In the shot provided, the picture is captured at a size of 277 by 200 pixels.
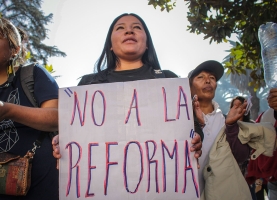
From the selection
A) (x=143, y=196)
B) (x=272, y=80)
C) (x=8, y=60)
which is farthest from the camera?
(x=272, y=80)

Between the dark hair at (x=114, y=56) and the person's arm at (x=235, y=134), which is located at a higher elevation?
the dark hair at (x=114, y=56)

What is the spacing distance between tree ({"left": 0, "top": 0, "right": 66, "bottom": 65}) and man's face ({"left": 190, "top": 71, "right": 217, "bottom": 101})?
14.6 m

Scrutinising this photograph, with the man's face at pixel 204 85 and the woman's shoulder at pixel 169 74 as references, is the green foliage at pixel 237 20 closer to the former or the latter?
the man's face at pixel 204 85

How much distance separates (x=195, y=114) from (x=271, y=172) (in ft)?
3.61

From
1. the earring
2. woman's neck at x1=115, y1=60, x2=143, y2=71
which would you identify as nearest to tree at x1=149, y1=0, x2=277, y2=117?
woman's neck at x1=115, y1=60, x2=143, y2=71

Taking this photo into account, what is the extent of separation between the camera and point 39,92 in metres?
1.51

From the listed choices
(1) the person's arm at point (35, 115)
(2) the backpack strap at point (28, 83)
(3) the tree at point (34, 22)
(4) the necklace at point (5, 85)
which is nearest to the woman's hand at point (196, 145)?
(1) the person's arm at point (35, 115)

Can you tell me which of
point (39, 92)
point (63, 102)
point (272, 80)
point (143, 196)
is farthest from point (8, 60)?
point (272, 80)

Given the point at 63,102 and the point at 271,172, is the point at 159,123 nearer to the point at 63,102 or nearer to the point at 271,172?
the point at 63,102

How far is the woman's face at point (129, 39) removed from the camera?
170 cm

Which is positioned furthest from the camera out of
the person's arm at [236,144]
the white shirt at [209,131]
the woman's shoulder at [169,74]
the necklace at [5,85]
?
the white shirt at [209,131]

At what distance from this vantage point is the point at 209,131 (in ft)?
7.27

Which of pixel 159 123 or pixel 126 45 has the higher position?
pixel 126 45

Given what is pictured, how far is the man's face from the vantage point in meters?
2.49
